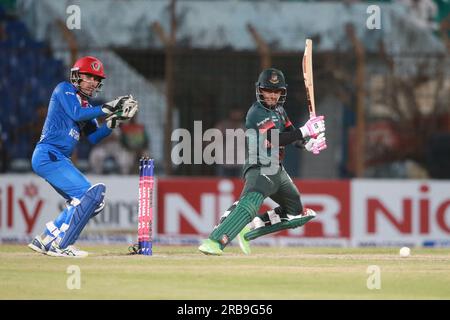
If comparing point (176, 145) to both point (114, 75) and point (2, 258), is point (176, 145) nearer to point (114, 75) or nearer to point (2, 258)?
point (114, 75)

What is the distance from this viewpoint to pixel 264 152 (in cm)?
1284

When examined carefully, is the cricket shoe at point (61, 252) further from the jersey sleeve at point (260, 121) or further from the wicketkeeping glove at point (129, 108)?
the jersey sleeve at point (260, 121)

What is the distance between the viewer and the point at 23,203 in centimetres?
1869

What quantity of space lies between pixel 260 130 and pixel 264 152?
1.09 ft

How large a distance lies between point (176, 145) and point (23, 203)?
2.53m

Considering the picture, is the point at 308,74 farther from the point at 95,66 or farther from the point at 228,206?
the point at 228,206

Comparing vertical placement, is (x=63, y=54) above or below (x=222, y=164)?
above

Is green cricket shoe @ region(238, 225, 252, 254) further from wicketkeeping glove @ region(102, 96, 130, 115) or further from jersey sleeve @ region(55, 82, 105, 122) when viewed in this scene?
jersey sleeve @ region(55, 82, 105, 122)

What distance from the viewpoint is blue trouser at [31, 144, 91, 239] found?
12.9 meters

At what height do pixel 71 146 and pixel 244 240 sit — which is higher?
pixel 71 146

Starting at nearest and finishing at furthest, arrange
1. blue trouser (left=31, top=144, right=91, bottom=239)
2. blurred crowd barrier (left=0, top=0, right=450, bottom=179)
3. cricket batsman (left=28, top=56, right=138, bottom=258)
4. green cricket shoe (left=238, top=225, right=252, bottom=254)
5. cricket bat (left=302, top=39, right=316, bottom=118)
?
1. cricket batsman (left=28, top=56, right=138, bottom=258)
2. blue trouser (left=31, top=144, right=91, bottom=239)
3. cricket bat (left=302, top=39, right=316, bottom=118)
4. green cricket shoe (left=238, top=225, right=252, bottom=254)
5. blurred crowd barrier (left=0, top=0, right=450, bottom=179)

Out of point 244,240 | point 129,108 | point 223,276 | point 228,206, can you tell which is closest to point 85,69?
point 129,108

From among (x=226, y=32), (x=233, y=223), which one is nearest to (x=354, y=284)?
(x=233, y=223)

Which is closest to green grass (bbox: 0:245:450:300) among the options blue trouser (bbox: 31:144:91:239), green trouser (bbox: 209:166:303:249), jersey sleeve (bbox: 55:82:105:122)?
green trouser (bbox: 209:166:303:249)
